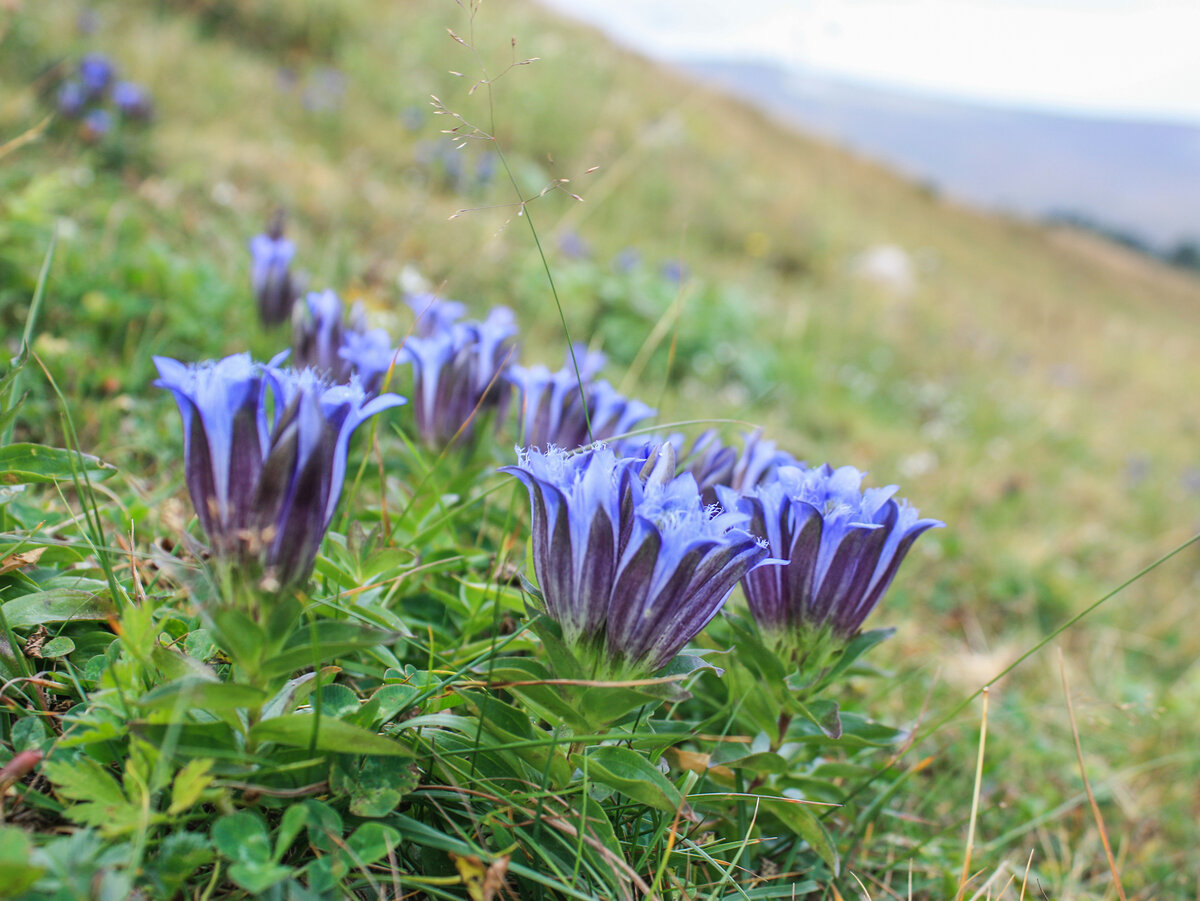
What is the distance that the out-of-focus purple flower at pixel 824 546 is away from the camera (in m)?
1.19

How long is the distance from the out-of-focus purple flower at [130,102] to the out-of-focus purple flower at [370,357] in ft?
10.4

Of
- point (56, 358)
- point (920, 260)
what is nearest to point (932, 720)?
point (56, 358)

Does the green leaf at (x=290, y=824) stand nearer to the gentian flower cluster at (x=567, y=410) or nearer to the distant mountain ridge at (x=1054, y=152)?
the gentian flower cluster at (x=567, y=410)

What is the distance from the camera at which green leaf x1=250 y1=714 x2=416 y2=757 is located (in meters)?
0.93

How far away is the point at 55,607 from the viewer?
114 cm

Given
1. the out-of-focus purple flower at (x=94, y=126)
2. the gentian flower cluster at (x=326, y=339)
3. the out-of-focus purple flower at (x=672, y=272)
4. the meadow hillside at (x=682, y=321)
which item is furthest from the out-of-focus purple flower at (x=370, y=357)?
the out-of-focus purple flower at (x=672, y=272)

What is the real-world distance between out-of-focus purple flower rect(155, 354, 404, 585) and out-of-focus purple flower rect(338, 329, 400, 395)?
1.80 ft

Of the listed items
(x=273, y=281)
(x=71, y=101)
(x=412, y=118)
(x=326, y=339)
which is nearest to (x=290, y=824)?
(x=326, y=339)

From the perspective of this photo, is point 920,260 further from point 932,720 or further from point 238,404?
point 238,404

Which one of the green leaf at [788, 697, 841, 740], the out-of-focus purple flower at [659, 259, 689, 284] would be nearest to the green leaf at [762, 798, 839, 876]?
the green leaf at [788, 697, 841, 740]

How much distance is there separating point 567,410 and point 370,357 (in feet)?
1.33

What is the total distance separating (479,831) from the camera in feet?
3.52

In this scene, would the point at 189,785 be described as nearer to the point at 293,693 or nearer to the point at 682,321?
the point at 293,693

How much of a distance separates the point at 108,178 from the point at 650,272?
3.17 meters
